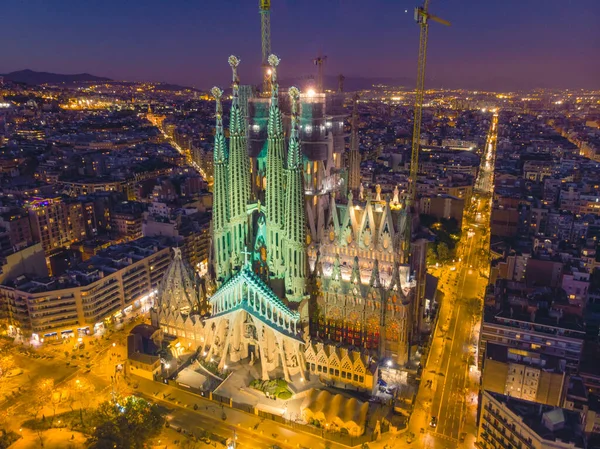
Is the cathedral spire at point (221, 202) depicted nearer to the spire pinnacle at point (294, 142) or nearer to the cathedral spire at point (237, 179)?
the cathedral spire at point (237, 179)

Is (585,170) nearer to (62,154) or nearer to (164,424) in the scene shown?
(164,424)

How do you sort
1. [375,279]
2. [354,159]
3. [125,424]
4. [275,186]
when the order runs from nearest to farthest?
[125,424]
[375,279]
[275,186]
[354,159]

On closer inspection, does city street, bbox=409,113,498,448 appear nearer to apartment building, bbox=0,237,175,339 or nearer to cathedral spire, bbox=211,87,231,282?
cathedral spire, bbox=211,87,231,282

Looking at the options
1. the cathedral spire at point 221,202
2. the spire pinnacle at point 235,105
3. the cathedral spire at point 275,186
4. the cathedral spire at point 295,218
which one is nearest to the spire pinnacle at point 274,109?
the cathedral spire at point 275,186

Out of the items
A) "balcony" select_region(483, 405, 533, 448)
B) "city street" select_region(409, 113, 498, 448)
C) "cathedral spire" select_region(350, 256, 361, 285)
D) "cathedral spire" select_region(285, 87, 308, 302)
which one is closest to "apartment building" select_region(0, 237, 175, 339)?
"cathedral spire" select_region(285, 87, 308, 302)

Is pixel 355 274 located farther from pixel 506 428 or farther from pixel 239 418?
pixel 506 428

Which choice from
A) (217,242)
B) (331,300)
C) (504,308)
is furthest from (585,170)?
(217,242)

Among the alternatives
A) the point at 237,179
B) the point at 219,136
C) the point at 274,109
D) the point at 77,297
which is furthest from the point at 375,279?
the point at 77,297
